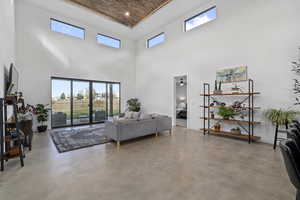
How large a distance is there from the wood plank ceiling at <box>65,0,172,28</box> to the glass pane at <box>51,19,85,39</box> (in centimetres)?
139

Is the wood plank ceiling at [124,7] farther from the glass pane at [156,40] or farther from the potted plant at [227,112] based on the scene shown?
the potted plant at [227,112]

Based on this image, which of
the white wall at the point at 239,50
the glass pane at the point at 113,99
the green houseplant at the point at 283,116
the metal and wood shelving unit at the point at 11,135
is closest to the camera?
the metal and wood shelving unit at the point at 11,135

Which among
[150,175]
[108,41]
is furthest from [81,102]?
[150,175]

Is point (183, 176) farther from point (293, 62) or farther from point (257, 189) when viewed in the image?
point (293, 62)

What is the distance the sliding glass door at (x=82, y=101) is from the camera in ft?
19.6

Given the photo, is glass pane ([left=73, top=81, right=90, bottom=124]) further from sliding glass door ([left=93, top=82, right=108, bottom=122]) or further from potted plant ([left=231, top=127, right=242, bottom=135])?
potted plant ([left=231, top=127, right=242, bottom=135])

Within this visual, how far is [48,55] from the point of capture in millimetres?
5625

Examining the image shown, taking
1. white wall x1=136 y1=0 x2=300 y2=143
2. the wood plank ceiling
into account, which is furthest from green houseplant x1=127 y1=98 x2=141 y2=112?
the wood plank ceiling

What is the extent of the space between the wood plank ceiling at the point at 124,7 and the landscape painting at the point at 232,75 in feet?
11.2

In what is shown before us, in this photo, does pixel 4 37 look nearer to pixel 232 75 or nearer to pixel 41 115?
pixel 41 115

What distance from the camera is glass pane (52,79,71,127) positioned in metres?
5.88

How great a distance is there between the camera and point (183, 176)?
86.8 inches

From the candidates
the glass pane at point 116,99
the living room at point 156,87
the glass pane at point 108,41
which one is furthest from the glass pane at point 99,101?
the glass pane at point 108,41

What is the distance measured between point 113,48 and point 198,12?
4.66 m
